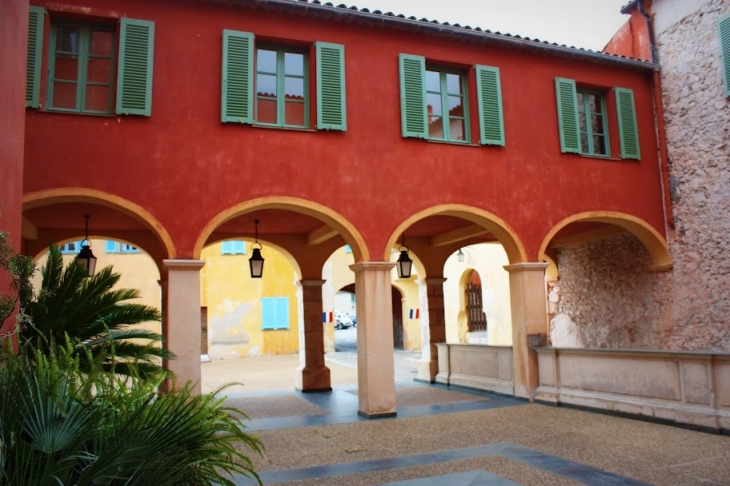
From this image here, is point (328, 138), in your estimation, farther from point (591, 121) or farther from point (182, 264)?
point (591, 121)

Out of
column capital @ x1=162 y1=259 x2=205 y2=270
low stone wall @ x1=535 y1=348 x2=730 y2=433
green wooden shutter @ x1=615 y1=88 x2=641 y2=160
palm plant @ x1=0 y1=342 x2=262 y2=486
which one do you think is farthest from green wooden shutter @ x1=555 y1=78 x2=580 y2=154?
palm plant @ x1=0 y1=342 x2=262 y2=486

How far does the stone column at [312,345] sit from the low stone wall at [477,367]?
2684mm

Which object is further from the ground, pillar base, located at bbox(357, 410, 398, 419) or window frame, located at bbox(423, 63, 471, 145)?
window frame, located at bbox(423, 63, 471, 145)

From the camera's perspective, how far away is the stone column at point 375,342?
9516mm

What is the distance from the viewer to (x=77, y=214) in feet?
34.1

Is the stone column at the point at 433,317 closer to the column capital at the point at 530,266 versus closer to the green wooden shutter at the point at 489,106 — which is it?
the column capital at the point at 530,266

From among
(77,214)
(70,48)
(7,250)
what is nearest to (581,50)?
(70,48)

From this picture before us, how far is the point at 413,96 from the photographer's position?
10.3 meters

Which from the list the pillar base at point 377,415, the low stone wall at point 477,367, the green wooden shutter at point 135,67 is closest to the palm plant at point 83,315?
the green wooden shutter at point 135,67

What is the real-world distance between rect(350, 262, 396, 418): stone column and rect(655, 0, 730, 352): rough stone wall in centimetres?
579

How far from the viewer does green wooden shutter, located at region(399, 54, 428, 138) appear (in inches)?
401

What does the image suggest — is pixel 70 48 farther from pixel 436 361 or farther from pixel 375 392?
pixel 436 361

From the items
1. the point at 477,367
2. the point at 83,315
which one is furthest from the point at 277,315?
the point at 83,315

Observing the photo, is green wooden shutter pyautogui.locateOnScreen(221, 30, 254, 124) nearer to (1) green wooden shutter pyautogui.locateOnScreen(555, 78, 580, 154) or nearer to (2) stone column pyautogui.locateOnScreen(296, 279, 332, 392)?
(2) stone column pyautogui.locateOnScreen(296, 279, 332, 392)
